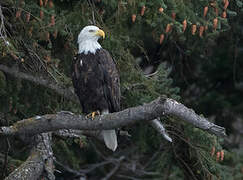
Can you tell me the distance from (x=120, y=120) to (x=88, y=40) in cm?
179

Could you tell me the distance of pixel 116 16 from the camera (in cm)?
576

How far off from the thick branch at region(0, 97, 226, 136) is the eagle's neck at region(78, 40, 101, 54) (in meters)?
1.30

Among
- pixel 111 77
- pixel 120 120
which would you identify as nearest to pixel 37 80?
pixel 111 77

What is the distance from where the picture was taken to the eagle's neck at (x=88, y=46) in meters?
5.98

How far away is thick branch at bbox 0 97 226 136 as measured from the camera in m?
4.21

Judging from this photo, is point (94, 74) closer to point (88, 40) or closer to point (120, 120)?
point (88, 40)

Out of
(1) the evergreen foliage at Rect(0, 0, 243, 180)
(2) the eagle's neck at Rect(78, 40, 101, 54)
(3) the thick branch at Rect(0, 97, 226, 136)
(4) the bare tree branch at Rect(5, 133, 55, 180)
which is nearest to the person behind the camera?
(3) the thick branch at Rect(0, 97, 226, 136)

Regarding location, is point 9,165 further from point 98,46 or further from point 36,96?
Answer: point 98,46

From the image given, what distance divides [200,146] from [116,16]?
1.53 metres

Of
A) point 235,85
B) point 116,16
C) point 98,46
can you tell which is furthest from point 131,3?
point 235,85

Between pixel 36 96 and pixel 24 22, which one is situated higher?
pixel 24 22

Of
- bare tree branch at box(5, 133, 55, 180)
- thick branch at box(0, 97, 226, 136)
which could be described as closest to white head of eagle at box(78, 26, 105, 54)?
bare tree branch at box(5, 133, 55, 180)

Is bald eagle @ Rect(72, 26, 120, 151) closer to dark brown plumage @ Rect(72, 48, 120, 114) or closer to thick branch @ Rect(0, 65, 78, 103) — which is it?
dark brown plumage @ Rect(72, 48, 120, 114)

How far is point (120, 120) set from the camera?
14.4 ft
